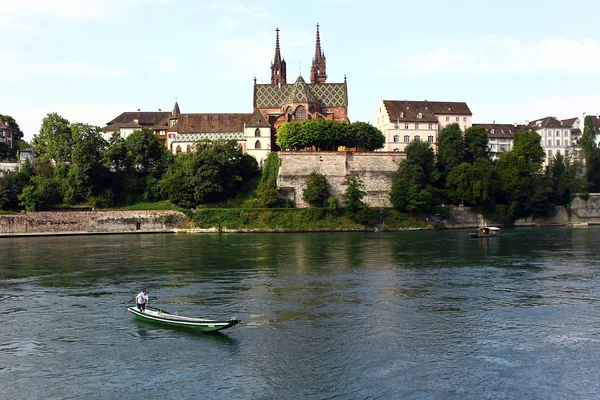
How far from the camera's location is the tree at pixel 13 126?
107 meters

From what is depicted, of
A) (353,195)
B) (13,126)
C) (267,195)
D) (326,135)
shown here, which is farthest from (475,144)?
(13,126)

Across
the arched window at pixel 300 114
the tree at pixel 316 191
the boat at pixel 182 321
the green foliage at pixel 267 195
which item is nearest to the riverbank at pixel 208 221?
the green foliage at pixel 267 195

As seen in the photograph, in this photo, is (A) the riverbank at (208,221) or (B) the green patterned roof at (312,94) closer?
(A) the riverbank at (208,221)

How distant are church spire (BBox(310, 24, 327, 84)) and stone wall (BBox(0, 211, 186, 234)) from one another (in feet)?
161

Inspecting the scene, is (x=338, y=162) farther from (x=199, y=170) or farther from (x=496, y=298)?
(x=496, y=298)

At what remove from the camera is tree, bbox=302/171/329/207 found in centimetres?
7362

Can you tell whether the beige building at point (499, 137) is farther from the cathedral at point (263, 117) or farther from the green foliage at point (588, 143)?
the cathedral at point (263, 117)

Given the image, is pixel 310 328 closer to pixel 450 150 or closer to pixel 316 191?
pixel 316 191

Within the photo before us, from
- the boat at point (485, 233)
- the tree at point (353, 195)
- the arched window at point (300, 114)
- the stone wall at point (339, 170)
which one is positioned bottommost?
the boat at point (485, 233)

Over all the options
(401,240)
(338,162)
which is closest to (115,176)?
(338,162)

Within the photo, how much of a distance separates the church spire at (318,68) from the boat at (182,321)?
292ft

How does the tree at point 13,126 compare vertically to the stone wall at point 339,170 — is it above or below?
above

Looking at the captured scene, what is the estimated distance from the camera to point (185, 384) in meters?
18.4

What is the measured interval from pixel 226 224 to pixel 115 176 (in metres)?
18.8
